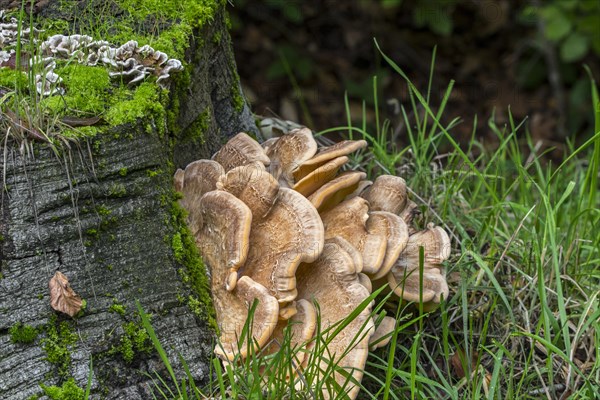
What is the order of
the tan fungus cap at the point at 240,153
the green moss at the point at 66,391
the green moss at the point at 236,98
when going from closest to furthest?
the green moss at the point at 66,391 → the tan fungus cap at the point at 240,153 → the green moss at the point at 236,98

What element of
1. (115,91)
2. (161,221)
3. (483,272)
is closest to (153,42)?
(115,91)

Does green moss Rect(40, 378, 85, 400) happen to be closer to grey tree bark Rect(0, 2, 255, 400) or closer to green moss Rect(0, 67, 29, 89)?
grey tree bark Rect(0, 2, 255, 400)

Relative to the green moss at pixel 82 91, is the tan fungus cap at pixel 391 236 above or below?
below

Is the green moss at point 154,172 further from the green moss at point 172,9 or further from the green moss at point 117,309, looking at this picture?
the green moss at point 172,9

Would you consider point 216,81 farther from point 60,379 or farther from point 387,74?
point 387,74

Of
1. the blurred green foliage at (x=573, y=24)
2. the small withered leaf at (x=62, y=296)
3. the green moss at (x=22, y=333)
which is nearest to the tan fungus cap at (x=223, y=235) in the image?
the small withered leaf at (x=62, y=296)

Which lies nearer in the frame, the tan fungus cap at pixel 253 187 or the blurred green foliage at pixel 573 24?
the tan fungus cap at pixel 253 187

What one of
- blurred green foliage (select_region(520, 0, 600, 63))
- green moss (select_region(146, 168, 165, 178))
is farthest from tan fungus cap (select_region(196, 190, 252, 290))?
blurred green foliage (select_region(520, 0, 600, 63))

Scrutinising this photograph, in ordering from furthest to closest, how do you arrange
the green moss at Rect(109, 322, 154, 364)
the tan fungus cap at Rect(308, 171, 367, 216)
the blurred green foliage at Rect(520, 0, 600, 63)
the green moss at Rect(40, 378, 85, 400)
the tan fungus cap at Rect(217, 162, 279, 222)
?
the blurred green foliage at Rect(520, 0, 600, 63) < the tan fungus cap at Rect(308, 171, 367, 216) < the tan fungus cap at Rect(217, 162, 279, 222) < the green moss at Rect(109, 322, 154, 364) < the green moss at Rect(40, 378, 85, 400)
